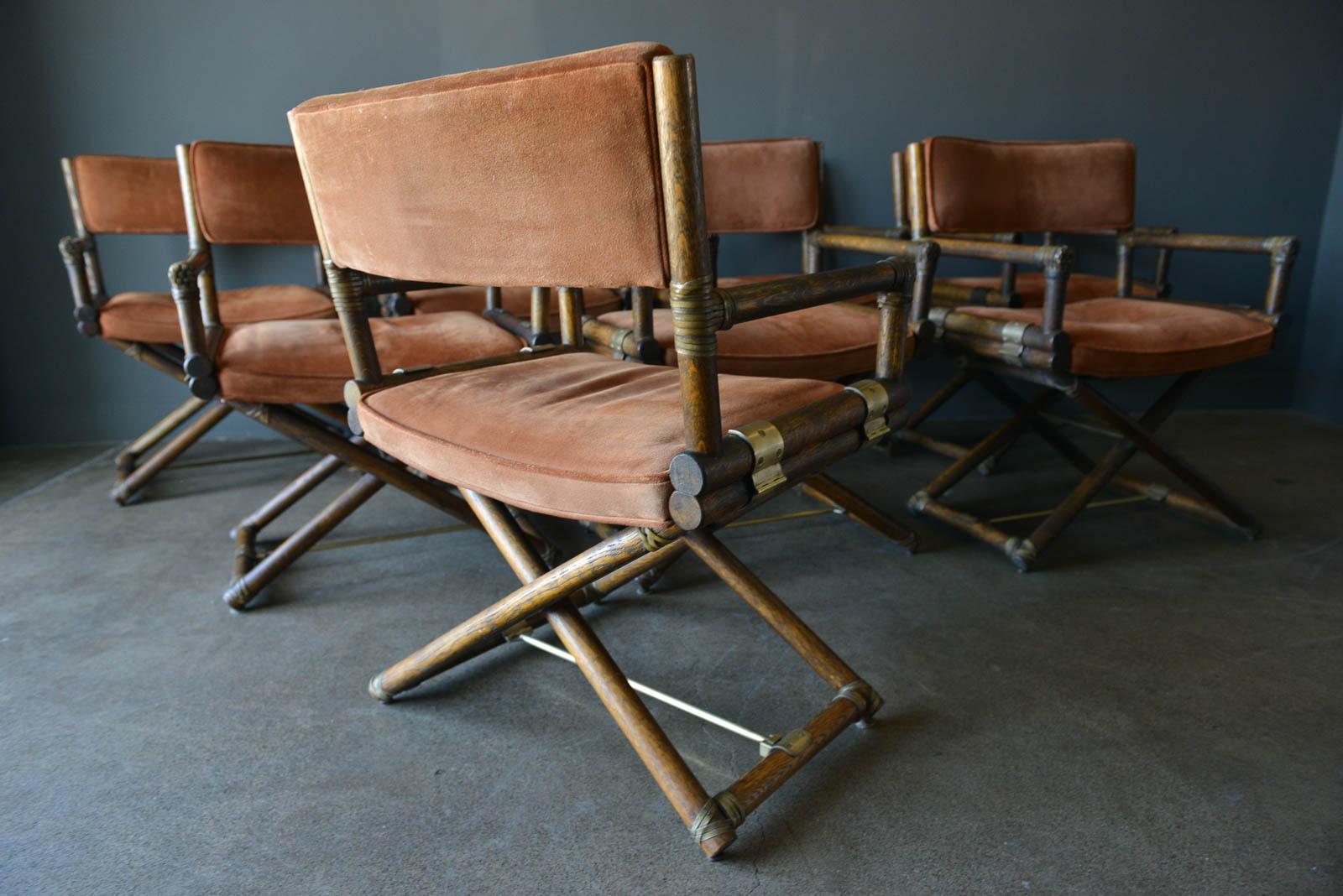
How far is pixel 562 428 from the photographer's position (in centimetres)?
112

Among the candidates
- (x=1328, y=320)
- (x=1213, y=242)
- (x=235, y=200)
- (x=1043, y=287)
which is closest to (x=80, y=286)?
(x=235, y=200)

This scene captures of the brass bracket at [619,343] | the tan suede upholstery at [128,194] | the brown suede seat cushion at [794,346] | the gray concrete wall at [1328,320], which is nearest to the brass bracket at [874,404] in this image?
the brown suede seat cushion at [794,346]

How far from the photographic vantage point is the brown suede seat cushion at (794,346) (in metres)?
1.81

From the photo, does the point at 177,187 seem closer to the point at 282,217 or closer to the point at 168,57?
the point at 168,57

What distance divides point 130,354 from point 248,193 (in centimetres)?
86

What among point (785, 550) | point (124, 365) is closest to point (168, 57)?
point (124, 365)

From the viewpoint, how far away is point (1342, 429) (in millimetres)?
3104

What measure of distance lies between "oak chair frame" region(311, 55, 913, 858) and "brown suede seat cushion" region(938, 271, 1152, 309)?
4.95 ft

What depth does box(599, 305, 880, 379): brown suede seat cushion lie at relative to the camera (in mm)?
1810

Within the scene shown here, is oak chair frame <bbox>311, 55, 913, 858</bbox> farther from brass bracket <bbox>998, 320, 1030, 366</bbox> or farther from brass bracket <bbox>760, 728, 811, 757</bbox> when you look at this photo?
brass bracket <bbox>998, 320, 1030, 366</bbox>

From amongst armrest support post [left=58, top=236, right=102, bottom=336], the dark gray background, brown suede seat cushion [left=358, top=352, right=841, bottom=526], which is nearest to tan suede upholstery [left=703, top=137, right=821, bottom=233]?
the dark gray background

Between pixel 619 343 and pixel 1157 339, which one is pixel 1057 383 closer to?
pixel 1157 339

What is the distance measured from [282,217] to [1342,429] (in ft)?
11.4

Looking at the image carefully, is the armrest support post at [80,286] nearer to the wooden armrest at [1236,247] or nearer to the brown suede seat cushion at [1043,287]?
the brown suede seat cushion at [1043,287]
